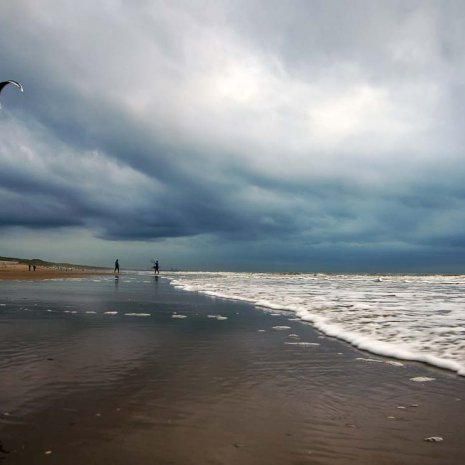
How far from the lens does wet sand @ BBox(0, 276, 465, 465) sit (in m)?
3.62

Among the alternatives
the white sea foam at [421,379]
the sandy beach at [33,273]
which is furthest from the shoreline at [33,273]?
the white sea foam at [421,379]

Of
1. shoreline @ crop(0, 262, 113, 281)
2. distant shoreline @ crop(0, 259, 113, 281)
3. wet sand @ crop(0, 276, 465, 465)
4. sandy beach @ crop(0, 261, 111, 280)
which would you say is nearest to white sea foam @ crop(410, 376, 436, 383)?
wet sand @ crop(0, 276, 465, 465)

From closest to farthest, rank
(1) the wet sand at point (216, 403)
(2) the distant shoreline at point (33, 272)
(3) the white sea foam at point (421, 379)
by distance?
(1) the wet sand at point (216, 403)
(3) the white sea foam at point (421, 379)
(2) the distant shoreline at point (33, 272)

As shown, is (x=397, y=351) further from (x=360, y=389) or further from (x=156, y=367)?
(x=156, y=367)

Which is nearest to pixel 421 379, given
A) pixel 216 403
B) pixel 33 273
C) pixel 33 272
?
pixel 216 403

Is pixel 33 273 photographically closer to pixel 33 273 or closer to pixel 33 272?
pixel 33 273

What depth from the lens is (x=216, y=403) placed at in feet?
16.1

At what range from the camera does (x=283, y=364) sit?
694 cm

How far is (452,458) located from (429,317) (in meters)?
10.2

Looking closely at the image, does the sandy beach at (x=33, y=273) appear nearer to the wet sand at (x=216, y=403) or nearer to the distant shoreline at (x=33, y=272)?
the distant shoreline at (x=33, y=272)

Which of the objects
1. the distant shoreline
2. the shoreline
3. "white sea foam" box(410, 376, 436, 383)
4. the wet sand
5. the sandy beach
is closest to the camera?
the wet sand

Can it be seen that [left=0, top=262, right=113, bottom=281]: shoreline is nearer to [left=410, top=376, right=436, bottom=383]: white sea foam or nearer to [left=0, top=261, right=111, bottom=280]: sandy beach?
[left=0, top=261, right=111, bottom=280]: sandy beach

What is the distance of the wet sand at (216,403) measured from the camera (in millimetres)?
3619

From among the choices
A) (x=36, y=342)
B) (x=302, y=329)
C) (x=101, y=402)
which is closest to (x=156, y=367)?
(x=101, y=402)
